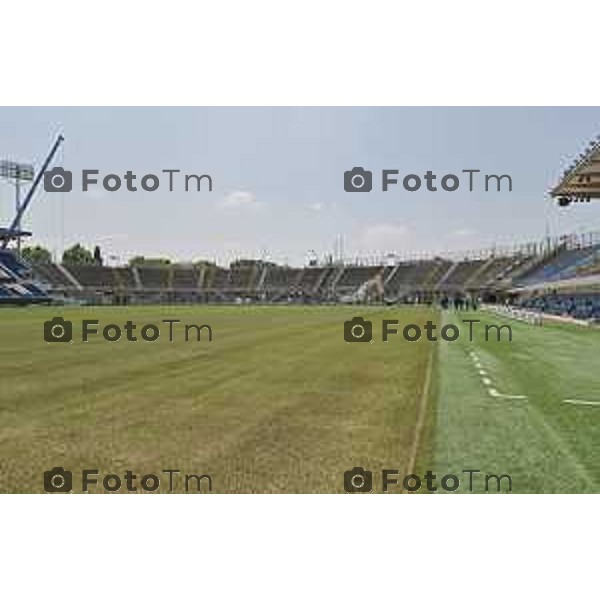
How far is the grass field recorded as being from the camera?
641cm

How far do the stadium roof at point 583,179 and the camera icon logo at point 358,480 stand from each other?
50.2 ft

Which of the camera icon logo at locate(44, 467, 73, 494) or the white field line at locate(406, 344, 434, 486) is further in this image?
the white field line at locate(406, 344, 434, 486)

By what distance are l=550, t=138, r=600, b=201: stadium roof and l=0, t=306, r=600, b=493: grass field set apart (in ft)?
20.8

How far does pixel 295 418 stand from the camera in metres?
8.94

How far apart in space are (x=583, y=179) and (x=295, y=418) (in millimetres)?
17109

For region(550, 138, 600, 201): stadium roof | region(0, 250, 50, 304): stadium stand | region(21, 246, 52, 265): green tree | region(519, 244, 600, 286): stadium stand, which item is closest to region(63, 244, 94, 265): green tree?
region(21, 246, 52, 265): green tree

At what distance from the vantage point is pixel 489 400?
413 inches

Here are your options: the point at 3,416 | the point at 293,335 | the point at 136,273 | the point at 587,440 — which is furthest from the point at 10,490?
the point at 136,273

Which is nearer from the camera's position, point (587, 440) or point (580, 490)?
point (580, 490)

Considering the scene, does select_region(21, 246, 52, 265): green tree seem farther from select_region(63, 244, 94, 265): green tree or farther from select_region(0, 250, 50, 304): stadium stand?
select_region(0, 250, 50, 304): stadium stand

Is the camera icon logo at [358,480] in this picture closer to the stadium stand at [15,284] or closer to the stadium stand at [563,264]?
the stadium stand at [563,264]

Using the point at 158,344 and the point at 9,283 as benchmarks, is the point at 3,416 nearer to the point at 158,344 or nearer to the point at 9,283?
the point at 158,344

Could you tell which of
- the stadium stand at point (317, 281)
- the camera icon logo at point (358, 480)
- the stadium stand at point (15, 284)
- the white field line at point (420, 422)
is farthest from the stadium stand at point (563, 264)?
the stadium stand at point (15, 284)

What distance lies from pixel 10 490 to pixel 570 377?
11.3 m
